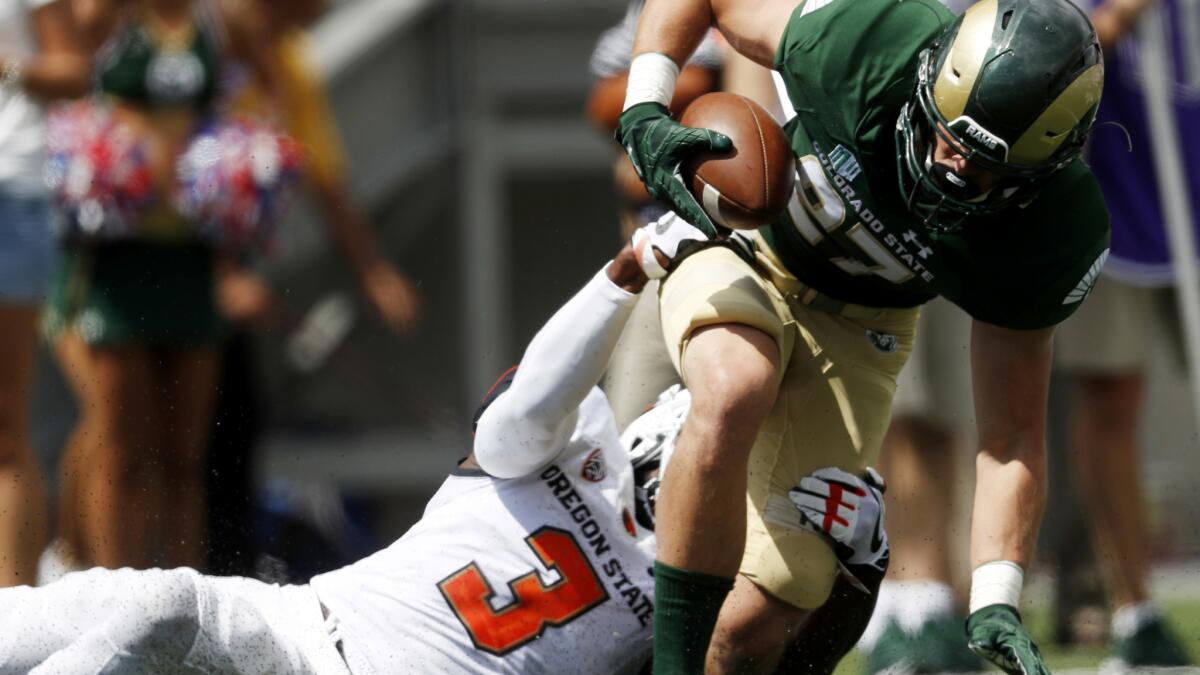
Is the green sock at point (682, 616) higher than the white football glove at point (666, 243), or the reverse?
the white football glove at point (666, 243)

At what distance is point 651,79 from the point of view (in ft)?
12.5

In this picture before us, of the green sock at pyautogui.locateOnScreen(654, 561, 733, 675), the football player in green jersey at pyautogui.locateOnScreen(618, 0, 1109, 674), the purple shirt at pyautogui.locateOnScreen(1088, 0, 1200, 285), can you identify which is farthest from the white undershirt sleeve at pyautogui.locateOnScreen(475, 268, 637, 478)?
the purple shirt at pyautogui.locateOnScreen(1088, 0, 1200, 285)

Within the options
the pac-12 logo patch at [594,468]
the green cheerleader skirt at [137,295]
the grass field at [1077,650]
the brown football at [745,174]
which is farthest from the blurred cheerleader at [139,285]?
the brown football at [745,174]

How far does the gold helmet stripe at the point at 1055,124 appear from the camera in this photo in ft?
11.1

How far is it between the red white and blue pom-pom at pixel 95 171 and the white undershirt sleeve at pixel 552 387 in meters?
2.19

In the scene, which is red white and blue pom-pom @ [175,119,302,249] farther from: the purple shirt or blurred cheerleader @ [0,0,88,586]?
the purple shirt

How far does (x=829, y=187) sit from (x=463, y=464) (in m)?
0.90

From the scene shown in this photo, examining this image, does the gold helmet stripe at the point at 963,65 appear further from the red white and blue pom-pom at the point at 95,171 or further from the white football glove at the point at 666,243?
the red white and blue pom-pom at the point at 95,171

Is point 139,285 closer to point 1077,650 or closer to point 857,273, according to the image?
point 857,273

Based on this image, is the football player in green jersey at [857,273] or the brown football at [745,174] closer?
the football player in green jersey at [857,273]

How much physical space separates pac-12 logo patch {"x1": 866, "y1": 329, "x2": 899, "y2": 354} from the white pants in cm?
125

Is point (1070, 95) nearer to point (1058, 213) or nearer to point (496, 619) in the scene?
point (1058, 213)

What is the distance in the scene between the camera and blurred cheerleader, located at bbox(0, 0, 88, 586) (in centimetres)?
479

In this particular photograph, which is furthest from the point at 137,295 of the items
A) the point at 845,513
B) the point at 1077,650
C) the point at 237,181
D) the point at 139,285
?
the point at 1077,650
